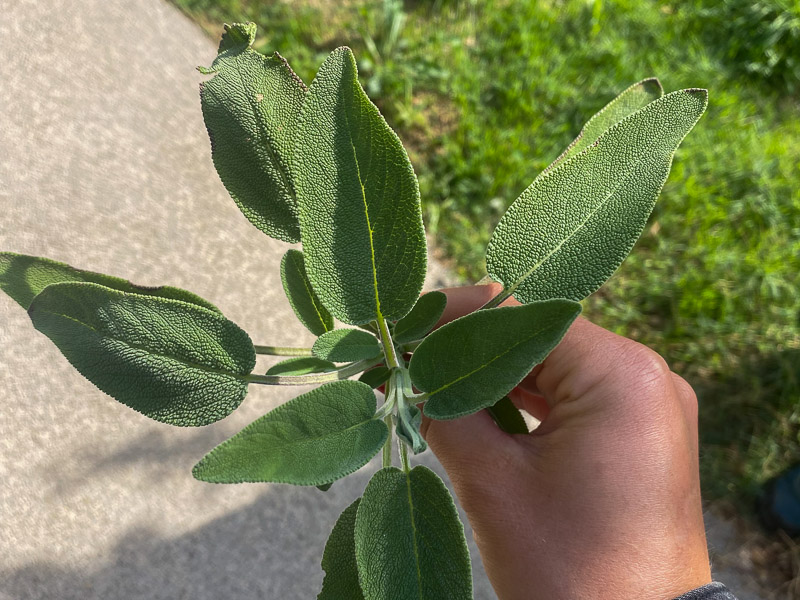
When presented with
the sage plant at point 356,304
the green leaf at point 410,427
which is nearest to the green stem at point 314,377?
the sage plant at point 356,304

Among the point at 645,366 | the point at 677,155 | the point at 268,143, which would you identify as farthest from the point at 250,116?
the point at 677,155

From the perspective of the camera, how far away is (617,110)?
3.15 feet

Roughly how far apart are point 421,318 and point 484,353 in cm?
21

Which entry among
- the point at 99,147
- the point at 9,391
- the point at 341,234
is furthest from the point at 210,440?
the point at 341,234

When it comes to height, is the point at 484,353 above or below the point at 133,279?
above

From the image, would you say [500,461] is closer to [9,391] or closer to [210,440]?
[210,440]

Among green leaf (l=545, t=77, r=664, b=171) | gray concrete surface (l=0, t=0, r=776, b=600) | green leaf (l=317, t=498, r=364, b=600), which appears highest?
green leaf (l=545, t=77, r=664, b=171)

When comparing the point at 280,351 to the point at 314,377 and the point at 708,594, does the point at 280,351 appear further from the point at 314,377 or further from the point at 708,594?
the point at 708,594

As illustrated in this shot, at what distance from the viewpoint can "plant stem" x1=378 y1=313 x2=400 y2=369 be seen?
0.79 meters

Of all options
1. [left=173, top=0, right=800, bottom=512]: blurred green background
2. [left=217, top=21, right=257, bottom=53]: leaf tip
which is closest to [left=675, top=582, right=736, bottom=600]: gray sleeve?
[left=217, top=21, right=257, bottom=53]: leaf tip

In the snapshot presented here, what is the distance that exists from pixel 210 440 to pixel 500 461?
1082 millimetres

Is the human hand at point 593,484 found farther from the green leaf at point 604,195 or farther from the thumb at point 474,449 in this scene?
the green leaf at point 604,195

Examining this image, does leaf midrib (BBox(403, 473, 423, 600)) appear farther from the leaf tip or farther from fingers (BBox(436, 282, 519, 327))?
the leaf tip

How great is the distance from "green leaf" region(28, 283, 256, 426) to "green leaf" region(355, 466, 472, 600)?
222 millimetres
